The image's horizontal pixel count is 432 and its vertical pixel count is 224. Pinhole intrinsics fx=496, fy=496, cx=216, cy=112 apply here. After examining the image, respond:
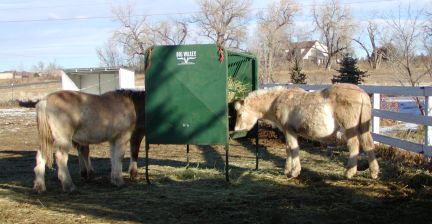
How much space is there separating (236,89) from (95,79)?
20276 mm

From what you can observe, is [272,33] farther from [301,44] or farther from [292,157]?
[292,157]

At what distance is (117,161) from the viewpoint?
8.16 meters

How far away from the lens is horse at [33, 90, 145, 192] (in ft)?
24.7

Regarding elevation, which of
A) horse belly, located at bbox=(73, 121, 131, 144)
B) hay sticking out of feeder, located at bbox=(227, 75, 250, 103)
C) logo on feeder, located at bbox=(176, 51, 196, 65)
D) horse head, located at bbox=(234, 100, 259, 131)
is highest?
logo on feeder, located at bbox=(176, 51, 196, 65)

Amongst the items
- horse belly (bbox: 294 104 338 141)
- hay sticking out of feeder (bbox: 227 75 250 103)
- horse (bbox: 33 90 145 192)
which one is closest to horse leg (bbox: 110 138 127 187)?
horse (bbox: 33 90 145 192)

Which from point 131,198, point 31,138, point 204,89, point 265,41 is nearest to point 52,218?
point 131,198

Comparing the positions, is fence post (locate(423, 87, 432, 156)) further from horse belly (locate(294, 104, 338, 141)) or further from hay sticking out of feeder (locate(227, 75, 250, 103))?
hay sticking out of feeder (locate(227, 75, 250, 103))

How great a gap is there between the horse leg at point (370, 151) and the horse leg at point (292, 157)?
1066mm

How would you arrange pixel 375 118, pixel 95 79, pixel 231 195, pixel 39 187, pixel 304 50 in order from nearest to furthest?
pixel 231 195, pixel 39 187, pixel 375 118, pixel 95 79, pixel 304 50

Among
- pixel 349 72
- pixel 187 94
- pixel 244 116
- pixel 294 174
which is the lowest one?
pixel 294 174

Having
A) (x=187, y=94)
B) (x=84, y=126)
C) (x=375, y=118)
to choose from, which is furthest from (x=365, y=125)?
(x=84, y=126)

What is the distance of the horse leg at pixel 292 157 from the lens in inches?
324

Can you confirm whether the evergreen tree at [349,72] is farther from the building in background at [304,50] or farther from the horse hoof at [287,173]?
the building in background at [304,50]

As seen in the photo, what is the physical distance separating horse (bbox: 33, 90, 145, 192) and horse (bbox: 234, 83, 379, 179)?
1.90 metres
